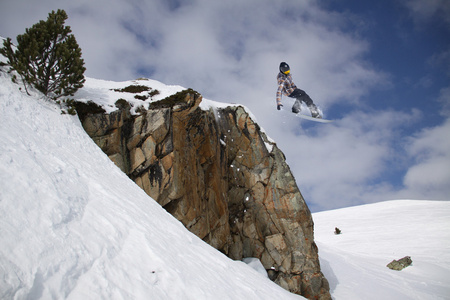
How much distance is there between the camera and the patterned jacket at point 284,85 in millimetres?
15305

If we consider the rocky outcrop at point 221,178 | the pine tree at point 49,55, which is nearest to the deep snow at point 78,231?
the pine tree at point 49,55

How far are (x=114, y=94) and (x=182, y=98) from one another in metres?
4.04

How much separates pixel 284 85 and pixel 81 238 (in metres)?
14.2

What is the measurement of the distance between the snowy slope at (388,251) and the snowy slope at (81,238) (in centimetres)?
1909

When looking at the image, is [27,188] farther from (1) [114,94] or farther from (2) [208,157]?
(2) [208,157]

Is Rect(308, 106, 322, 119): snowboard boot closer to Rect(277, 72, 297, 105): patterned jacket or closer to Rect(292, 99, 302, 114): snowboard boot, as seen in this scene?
Rect(292, 99, 302, 114): snowboard boot

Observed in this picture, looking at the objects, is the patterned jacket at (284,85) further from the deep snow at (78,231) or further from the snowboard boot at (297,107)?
the deep snow at (78,231)

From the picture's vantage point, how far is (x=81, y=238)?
3.81 m

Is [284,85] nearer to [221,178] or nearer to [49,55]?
[221,178]

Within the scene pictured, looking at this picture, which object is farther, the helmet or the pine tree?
the helmet

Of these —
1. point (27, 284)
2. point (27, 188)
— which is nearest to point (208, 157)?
point (27, 188)

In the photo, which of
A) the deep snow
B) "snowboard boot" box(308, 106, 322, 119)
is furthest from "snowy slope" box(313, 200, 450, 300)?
the deep snow

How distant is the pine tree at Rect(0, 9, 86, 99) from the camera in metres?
10.6

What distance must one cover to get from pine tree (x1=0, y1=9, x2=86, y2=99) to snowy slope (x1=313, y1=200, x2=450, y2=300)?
23034mm
